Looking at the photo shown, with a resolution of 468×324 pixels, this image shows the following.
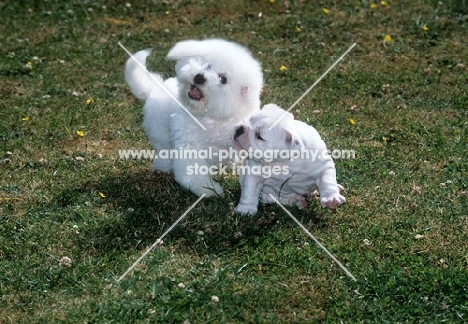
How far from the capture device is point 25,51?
8.17 m

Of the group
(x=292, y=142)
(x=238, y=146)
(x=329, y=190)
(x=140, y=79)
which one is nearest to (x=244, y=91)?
(x=238, y=146)

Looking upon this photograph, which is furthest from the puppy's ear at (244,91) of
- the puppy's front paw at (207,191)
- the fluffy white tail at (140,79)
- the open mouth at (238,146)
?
the fluffy white tail at (140,79)

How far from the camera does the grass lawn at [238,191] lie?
402 cm

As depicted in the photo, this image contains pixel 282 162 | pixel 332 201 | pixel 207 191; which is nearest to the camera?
pixel 332 201

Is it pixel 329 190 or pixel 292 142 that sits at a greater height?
pixel 292 142

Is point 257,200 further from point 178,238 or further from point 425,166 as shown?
point 425,166

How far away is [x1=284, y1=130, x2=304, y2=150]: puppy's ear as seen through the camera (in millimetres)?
4562

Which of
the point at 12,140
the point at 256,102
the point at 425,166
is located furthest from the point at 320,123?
the point at 12,140

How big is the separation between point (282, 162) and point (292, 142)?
18cm

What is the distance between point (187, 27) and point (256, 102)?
423cm

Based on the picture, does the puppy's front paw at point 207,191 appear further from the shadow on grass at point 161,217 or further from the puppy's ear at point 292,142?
the puppy's ear at point 292,142

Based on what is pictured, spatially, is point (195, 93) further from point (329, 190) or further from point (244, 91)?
point (329, 190)

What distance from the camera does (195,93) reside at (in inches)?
189

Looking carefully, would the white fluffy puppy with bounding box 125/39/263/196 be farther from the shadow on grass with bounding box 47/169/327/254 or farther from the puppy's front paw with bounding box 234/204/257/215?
the puppy's front paw with bounding box 234/204/257/215
